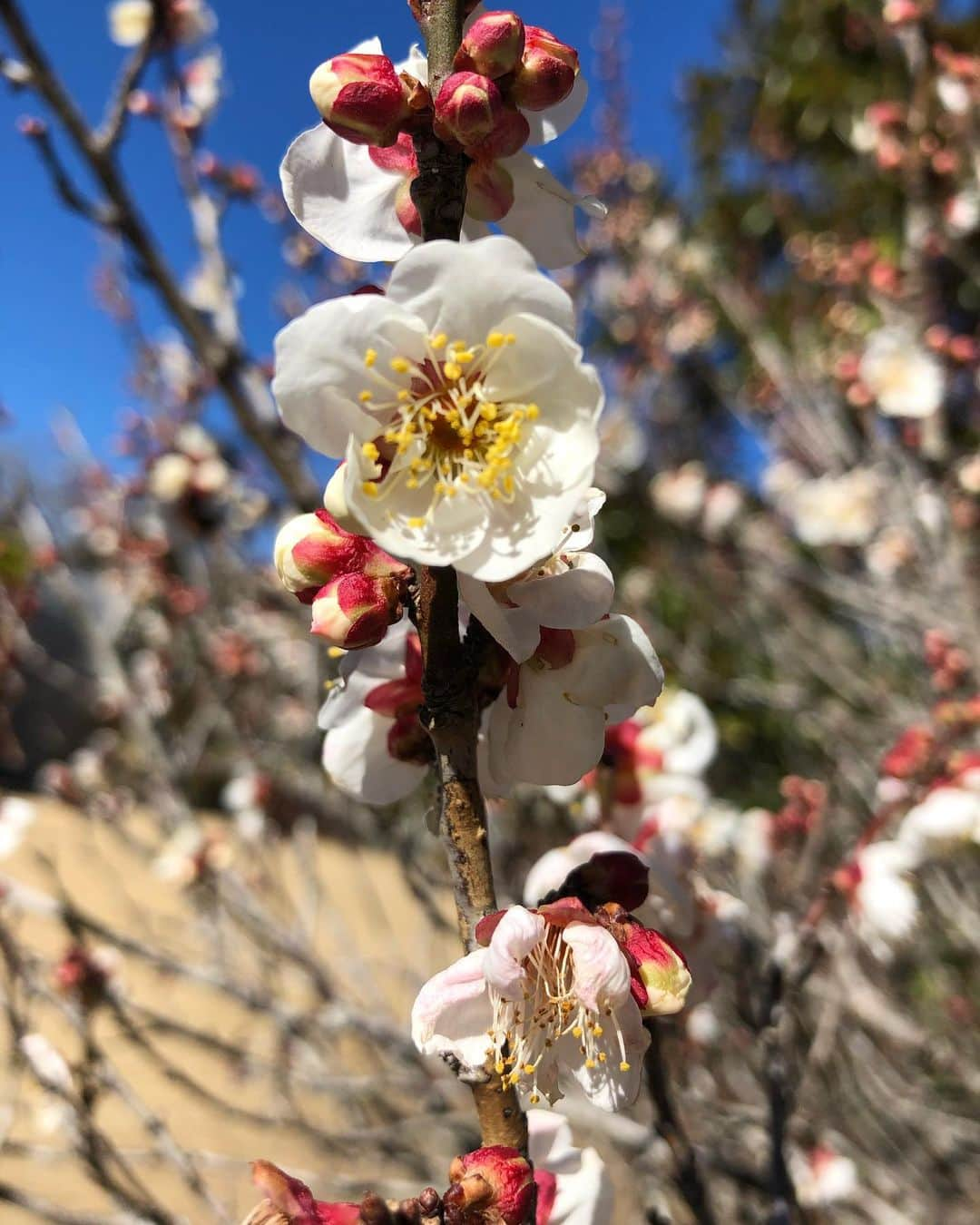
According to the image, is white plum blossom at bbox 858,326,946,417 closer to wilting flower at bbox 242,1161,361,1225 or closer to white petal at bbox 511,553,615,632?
white petal at bbox 511,553,615,632

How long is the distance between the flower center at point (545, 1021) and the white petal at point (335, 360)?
399mm

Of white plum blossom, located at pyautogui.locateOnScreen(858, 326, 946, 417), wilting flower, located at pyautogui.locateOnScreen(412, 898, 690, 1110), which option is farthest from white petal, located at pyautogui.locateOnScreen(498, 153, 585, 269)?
white plum blossom, located at pyautogui.locateOnScreen(858, 326, 946, 417)

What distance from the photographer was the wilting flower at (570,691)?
0.64 meters

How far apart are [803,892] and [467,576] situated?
135cm

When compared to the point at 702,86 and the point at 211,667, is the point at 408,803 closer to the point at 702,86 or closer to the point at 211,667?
the point at 211,667

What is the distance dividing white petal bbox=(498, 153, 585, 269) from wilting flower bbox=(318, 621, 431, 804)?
1.14 ft

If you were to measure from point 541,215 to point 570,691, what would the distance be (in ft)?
1.33

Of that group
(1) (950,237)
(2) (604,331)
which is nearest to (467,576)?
(1) (950,237)

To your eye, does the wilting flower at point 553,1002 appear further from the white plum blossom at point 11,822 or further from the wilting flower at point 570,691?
the white plum blossom at point 11,822

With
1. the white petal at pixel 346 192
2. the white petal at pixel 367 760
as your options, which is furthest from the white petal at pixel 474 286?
the white petal at pixel 367 760

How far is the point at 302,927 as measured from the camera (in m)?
2.79

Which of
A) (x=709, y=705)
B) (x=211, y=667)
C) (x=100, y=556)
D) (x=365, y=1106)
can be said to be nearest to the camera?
(x=365, y=1106)

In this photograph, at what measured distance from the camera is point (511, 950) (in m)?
0.55

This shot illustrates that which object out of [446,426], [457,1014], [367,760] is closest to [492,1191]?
[457,1014]
